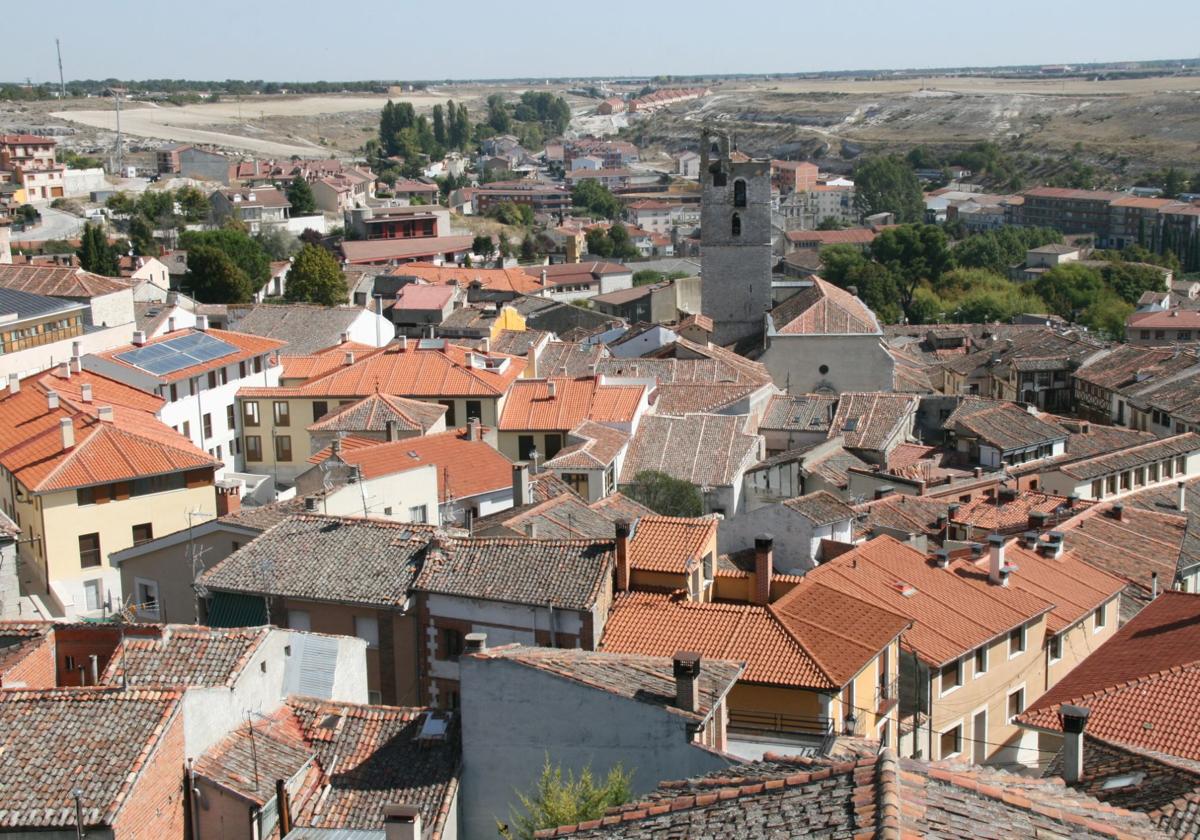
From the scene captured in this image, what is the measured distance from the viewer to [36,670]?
14125 millimetres

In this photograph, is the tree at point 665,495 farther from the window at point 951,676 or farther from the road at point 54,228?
the road at point 54,228

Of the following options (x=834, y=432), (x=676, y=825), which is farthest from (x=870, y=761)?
(x=834, y=432)

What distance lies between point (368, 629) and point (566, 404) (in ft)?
55.3

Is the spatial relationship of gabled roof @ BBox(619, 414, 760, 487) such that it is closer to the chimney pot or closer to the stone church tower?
the chimney pot

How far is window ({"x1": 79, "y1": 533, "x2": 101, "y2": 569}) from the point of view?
77.7ft

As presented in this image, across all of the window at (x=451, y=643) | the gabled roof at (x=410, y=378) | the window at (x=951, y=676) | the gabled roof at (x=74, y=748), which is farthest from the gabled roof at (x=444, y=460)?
the gabled roof at (x=74, y=748)

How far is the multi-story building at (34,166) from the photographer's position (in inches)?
3666

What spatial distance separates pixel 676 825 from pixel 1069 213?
12532cm

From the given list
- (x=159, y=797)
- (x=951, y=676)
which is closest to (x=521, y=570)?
(x=159, y=797)

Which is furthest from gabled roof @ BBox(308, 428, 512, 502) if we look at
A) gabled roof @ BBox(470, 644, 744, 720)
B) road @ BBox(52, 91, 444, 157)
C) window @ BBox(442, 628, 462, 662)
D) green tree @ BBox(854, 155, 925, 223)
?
road @ BBox(52, 91, 444, 157)

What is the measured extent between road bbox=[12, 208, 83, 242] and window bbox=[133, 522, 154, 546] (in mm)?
56089

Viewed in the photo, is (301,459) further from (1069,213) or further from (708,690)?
(1069,213)

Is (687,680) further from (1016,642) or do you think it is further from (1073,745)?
(1016,642)

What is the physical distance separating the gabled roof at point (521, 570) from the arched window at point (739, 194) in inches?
1402
